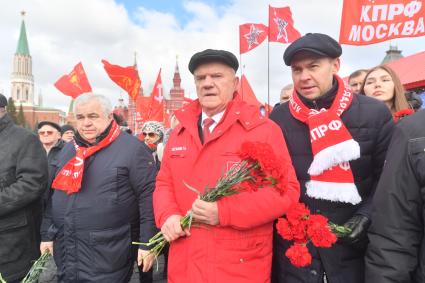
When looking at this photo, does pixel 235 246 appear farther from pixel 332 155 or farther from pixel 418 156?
pixel 418 156

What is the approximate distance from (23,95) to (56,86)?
130200 mm

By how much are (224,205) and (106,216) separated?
122 centimetres

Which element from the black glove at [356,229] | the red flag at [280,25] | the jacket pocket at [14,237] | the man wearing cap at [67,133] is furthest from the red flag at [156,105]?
the black glove at [356,229]

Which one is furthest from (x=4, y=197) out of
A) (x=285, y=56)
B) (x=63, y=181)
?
(x=285, y=56)

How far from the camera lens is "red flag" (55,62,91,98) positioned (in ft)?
34.2

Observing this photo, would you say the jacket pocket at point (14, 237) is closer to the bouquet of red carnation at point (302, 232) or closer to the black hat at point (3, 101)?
the black hat at point (3, 101)

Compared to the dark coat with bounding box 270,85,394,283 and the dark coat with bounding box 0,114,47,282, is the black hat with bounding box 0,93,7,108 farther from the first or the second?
the dark coat with bounding box 270,85,394,283

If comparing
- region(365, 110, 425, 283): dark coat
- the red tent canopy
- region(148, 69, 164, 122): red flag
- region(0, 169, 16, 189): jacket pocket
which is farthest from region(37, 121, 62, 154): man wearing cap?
the red tent canopy

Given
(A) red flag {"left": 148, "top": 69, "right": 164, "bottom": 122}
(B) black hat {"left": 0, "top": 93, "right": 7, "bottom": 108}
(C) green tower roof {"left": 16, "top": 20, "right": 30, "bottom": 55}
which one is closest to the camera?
(B) black hat {"left": 0, "top": 93, "right": 7, "bottom": 108}

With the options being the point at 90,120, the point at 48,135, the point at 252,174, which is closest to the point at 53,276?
the point at 48,135

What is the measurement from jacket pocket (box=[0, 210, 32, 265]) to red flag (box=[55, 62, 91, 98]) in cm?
747

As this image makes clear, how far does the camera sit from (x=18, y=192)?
329cm

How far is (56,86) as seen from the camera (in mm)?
10406

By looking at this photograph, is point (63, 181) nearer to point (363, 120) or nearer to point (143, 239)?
point (143, 239)
